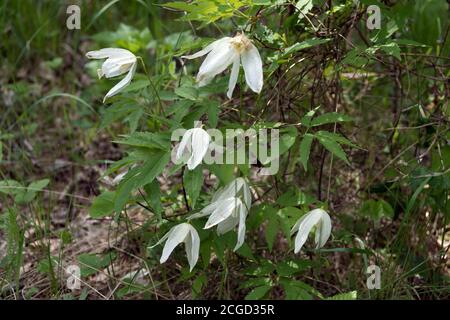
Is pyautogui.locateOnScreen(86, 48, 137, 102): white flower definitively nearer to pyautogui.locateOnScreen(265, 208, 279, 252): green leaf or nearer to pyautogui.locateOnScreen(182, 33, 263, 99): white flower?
pyautogui.locateOnScreen(182, 33, 263, 99): white flower

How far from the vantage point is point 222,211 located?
1.71 metres

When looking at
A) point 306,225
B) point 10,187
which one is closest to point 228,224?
point 306,225

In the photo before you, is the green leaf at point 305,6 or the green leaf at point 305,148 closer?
the green leaf at point 305,148

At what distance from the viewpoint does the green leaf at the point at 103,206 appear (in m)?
1.99

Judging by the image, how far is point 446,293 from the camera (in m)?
2.09

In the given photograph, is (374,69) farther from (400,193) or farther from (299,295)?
(299,295)

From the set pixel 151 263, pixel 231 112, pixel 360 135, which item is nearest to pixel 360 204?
pixel 360 135

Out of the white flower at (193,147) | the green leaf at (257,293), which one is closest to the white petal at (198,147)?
the white flower at (193,147)

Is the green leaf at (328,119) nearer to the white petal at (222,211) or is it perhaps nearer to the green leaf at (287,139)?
the green leaf at (287,139)

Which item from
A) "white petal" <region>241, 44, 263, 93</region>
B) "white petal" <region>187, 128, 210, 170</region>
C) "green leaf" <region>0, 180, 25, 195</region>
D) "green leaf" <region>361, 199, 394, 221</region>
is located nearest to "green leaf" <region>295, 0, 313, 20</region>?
"white petal" <region>241, 44, 263, 93</region>

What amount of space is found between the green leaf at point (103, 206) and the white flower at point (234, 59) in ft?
1.75

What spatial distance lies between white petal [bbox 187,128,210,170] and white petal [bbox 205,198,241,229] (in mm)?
148

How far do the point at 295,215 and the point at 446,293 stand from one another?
0.58 metres

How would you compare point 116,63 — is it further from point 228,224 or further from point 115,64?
point 228,224
